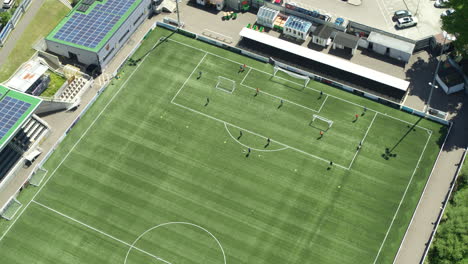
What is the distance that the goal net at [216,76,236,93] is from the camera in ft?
404

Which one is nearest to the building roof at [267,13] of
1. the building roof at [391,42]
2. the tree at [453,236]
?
the building roof at [391,42]

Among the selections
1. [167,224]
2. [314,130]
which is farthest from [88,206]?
[314,130]

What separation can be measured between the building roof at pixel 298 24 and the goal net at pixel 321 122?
22.4 metres

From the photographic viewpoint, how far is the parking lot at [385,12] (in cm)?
13125

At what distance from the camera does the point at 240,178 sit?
11012 cm

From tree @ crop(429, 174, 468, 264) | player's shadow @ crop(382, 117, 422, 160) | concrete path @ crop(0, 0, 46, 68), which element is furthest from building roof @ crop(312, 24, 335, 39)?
concrete path @ crop(0, 0, 46, 68)

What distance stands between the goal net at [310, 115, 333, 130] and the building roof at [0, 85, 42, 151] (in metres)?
50.7

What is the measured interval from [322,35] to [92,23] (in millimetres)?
48136

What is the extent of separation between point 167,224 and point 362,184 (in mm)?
34458

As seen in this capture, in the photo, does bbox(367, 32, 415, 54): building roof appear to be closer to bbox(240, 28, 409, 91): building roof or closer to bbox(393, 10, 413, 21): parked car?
bbox(393, 10, 413, 21): parked car

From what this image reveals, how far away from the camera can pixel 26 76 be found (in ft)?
398

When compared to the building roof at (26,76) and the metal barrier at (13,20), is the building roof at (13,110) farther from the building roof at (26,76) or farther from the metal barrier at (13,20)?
the metal barrier at (13,20)

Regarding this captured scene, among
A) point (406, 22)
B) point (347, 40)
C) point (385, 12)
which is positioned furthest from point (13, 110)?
point (406, 22)

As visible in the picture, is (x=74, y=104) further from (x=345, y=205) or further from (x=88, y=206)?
(x=345, y=205)
